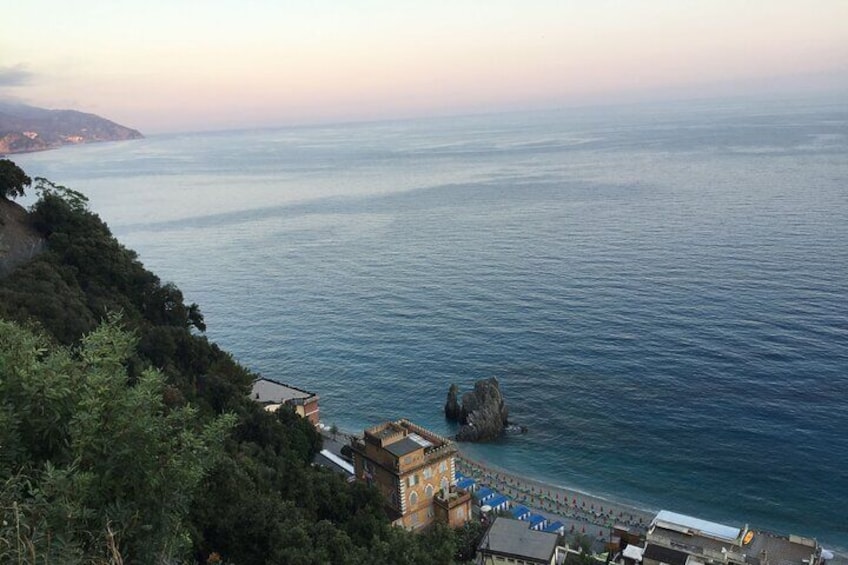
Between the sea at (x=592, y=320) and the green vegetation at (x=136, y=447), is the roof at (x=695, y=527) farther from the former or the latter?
the green vegetation at (x=136, y=447)

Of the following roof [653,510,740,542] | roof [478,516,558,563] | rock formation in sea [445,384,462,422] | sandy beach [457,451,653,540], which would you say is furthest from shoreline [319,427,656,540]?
roof [478,516,558,563]

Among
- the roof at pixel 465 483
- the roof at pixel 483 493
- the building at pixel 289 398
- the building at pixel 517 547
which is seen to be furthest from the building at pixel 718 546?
the building at pixel 289 398

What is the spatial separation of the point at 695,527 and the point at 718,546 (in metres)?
1.42

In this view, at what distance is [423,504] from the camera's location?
35781mm

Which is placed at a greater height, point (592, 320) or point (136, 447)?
point (136, 447)

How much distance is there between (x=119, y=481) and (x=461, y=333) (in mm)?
52576

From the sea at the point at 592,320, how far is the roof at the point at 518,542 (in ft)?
32.9

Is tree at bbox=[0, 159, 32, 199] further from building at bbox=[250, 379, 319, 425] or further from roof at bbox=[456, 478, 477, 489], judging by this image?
roof at bbox=[456, 478, 477, 489]

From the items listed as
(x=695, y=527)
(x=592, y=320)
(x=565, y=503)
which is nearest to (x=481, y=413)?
(x=565, y=503)

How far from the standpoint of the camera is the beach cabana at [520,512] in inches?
1474

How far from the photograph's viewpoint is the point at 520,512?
38.0 m

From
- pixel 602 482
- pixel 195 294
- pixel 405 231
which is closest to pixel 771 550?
pixel 602 482

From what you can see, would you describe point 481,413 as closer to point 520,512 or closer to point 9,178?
point 520,512

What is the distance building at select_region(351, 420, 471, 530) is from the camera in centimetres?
3456
